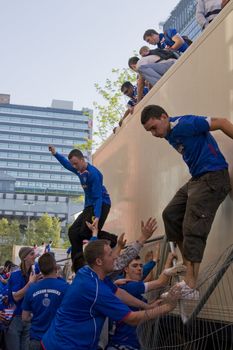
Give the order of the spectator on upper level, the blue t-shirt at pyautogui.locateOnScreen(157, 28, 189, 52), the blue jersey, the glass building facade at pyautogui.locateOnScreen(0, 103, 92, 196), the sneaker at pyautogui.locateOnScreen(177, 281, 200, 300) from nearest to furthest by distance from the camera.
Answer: the sneaker at pyautogui.locateOnScreen(177, 281, 200, 300) → the blue jersey → the spectator on upper level → the blue t-shirt at pyautogui.locateOnScreen(157, 28, 189, 52) → the glass building facade at pyautogui.locateOnScreen(0, 103, 92, 196)

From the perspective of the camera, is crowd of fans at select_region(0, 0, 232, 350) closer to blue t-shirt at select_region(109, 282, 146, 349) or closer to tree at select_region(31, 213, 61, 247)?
blue t-shirt at select_region(109, 282, 146, 349)

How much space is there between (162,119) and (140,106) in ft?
6.22

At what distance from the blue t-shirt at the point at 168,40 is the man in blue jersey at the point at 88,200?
229cm

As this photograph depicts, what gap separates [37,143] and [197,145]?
121751 millimetres

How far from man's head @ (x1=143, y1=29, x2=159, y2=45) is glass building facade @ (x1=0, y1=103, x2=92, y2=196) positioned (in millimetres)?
109706

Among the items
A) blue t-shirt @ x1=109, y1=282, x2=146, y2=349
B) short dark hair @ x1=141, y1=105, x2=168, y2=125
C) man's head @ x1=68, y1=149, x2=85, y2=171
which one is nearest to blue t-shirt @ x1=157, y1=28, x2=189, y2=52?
man's head @ x1=68, y1=149, x2=85, y2=171

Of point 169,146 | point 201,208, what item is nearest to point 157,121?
point 201,208

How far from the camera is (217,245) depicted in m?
3.32

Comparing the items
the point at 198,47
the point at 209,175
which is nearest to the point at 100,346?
the point at 209,175

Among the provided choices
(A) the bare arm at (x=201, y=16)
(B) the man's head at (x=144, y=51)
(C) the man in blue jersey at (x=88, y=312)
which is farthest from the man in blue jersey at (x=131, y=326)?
(B) the man's head at (x=144, y=51)

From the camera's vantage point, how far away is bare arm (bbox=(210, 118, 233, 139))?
10.1 ft

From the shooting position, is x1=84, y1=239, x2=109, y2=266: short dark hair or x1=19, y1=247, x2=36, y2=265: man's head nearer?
x1=84, y1=239, x2=109, y2=266: short dark hair

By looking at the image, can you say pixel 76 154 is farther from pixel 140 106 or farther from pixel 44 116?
pixel 44 116

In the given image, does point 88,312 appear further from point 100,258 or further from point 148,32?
point 148,32
